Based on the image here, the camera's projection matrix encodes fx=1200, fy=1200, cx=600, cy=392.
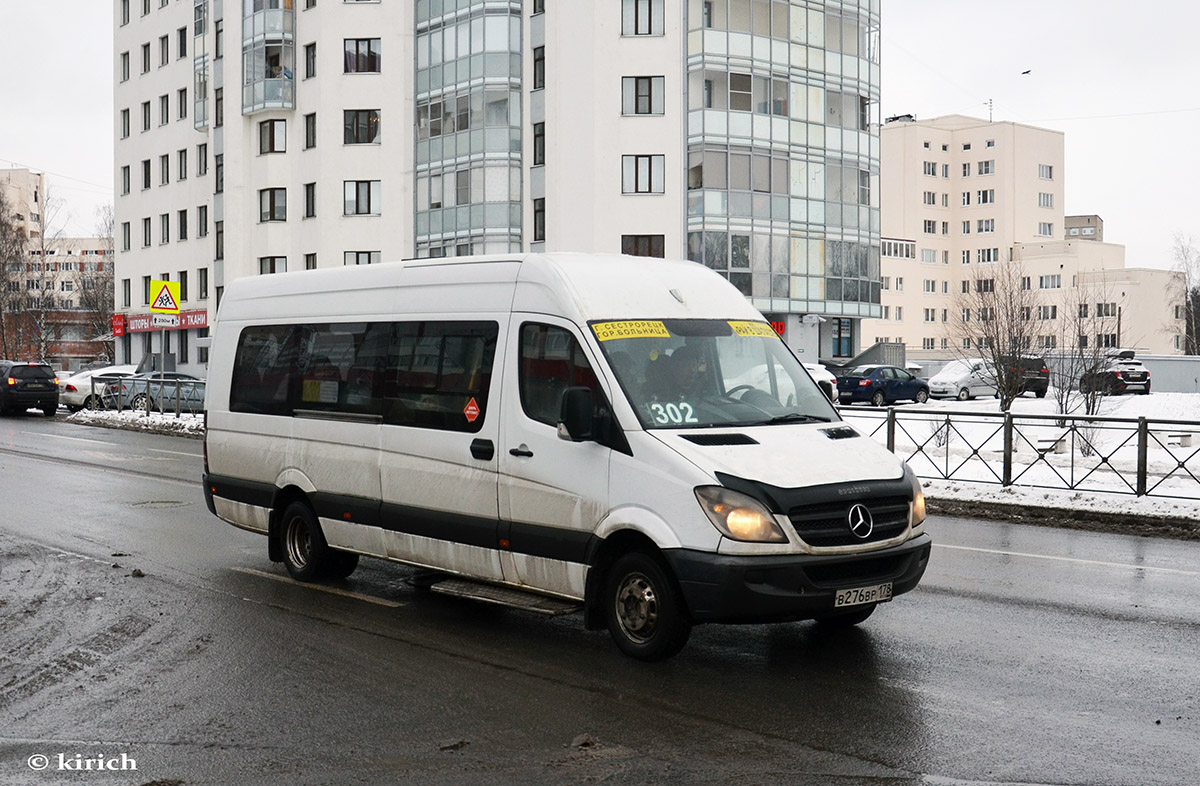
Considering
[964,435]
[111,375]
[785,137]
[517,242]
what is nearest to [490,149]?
[517,242]

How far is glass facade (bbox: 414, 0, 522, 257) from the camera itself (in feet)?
161

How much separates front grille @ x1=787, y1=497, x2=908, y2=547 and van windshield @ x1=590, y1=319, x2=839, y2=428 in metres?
0.85

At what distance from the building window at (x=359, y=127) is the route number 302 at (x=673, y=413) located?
159 ft

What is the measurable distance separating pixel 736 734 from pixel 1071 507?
998cm

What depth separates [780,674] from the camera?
6523 mm

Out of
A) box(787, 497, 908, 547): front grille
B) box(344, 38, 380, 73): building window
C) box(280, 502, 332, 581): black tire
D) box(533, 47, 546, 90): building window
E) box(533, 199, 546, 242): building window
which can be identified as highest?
box(344, 38, 380, 73): building window

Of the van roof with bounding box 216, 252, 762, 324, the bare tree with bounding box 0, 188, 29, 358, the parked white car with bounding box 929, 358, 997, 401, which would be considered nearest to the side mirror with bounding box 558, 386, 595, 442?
the van roof with bounding box 216, 252, 762, 324

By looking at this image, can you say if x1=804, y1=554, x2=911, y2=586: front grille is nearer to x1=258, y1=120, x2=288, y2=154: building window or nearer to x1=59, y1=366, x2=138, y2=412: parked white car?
x1=59, y1=366, x2=138, y2=412: parked white car

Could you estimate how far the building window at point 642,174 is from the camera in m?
47.5

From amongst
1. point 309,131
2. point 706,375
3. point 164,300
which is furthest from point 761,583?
point 309,131

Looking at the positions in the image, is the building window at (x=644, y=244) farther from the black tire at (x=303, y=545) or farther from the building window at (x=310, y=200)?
the black tire at (x=303, y=545)

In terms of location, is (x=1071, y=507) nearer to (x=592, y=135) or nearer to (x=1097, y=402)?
(x=1097, y=402)

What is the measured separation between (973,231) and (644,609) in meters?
114

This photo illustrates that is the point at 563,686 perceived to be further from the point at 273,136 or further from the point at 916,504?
the point at 273,136
